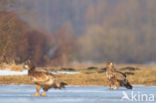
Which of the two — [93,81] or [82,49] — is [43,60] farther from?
[93,81]

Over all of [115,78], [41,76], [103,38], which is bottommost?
[41,76]

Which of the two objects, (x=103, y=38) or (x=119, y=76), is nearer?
(x=119, y=76)

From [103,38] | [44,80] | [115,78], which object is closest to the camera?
[44,80]

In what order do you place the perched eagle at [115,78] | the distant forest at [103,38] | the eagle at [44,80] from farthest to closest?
the distant forest at [103,38]
the perched eagle at [115,78]
the eagle at [44,80]

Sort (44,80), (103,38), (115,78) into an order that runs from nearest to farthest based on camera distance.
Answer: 1. (44,80)
2. (115,78)
3. (103,38)

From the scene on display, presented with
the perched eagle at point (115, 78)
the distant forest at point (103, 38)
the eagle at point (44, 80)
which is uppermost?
the distant forest at point (103, 38)

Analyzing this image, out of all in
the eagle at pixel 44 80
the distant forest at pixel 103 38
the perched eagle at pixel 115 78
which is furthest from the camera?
the distant forest at pixel 103 38

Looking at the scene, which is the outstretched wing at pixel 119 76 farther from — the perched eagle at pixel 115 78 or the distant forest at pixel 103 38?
the distant forest at pixel 103 38

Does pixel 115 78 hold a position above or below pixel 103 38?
below

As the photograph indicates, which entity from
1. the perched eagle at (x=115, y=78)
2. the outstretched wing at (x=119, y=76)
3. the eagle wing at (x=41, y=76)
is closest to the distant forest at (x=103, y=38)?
the perched eagle at (x=115, y=78)

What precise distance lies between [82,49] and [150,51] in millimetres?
5387

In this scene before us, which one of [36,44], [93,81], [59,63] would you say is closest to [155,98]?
[93,81]

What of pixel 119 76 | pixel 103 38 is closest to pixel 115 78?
pixel 119 76

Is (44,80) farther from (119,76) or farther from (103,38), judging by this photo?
(103,38)
